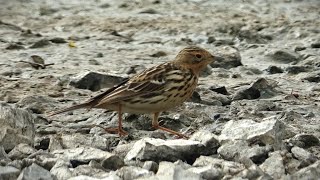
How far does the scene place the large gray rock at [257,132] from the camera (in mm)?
7367

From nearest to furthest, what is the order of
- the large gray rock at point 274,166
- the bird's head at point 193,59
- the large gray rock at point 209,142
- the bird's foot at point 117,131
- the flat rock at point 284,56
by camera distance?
the large gray rock at point 274,166
the large gray rock at point 209,142
the bird's foot at point 117,131
the bird's head at point 193,59
the flat rock at point 284,56

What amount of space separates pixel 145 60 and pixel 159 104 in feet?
15.1

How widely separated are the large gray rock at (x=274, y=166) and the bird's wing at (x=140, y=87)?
199cm

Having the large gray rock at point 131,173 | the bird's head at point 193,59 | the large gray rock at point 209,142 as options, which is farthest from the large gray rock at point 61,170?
the bird's head at point 193,59

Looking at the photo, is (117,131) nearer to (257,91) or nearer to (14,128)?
(14,128)

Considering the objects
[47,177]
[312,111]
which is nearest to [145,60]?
[312,111]

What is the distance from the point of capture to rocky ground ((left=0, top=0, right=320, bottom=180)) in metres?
7.03

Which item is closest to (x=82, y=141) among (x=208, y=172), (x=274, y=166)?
(x=208, y=172)

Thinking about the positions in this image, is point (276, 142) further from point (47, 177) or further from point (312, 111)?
point (312, 111)

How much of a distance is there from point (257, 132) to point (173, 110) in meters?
2.22

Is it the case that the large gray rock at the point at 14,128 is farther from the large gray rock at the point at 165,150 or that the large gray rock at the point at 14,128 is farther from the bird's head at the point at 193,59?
the bird's head at the point at 193,59

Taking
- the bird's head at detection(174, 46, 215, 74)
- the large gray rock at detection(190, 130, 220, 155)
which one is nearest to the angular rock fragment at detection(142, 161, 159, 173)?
the large gray rock at detection(190, 130, 220, 155)

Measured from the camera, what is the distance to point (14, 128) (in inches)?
306

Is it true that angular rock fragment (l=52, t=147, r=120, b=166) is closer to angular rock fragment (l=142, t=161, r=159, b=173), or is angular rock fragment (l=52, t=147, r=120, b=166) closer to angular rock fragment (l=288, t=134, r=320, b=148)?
angular rock fragment (l=142, t=161, r=159, b=173)
